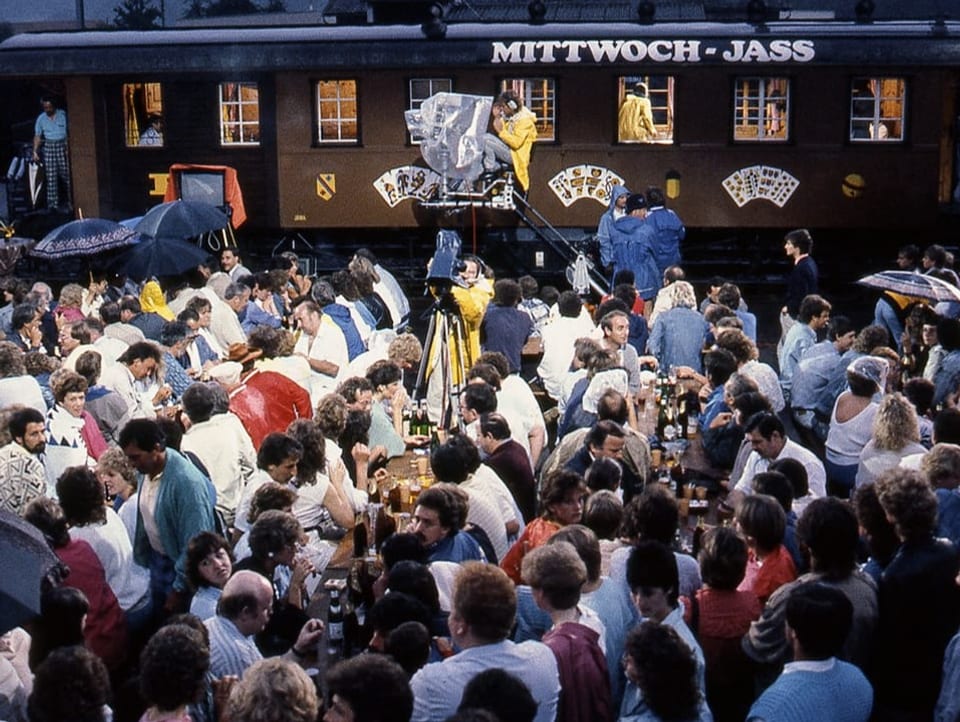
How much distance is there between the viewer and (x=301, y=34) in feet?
65.7

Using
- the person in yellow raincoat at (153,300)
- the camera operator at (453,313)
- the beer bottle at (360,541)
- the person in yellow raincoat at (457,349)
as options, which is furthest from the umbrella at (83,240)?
the beer bottle at (360,541)

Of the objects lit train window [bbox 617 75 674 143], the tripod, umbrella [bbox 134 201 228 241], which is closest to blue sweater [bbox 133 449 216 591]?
the tripod

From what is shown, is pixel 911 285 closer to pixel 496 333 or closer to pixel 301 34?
pixel 496 333

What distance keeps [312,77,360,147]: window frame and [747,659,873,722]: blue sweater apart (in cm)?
1584

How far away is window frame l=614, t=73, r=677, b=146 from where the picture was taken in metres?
19.7

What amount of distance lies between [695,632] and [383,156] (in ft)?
49.0

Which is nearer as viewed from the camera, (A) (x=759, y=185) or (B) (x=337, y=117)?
(A) (x=759, y=185)

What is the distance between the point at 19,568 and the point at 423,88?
16.1 metres

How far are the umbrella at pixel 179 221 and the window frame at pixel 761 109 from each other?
8663mm

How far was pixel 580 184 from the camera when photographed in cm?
1975

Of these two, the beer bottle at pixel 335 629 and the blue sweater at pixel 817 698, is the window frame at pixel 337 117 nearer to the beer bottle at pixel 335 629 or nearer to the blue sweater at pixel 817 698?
the beer bottle at pixel 335 629

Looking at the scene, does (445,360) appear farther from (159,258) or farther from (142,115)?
(142,115)

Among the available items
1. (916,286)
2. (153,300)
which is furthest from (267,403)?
(916,286)

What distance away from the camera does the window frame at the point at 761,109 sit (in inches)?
774
